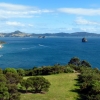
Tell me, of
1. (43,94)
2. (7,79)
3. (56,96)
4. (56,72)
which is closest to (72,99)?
(56,96)

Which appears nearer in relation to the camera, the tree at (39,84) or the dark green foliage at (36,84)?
the dark green foliage at (36,84)

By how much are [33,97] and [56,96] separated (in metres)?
3.01

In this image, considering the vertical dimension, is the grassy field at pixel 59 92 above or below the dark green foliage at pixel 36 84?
below

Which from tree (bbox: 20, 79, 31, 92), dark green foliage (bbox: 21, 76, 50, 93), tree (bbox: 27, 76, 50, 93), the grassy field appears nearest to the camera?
the grassy field

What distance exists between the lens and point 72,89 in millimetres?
34688

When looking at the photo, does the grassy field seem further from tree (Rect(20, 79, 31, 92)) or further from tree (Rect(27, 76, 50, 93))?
tree (Rect(20, 79, 31, 92))

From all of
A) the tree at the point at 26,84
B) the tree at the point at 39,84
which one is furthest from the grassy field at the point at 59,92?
the tree at the point at 26,84

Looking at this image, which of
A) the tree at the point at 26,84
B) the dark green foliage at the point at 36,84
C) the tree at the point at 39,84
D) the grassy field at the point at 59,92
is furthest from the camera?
the tree at the point at 39,84

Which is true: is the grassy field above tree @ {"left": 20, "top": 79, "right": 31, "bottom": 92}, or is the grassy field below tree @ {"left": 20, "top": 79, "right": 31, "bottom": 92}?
below

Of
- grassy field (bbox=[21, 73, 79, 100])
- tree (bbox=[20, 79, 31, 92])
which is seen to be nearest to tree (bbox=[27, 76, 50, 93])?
tree (bbox=[20, 79, 31, 92])

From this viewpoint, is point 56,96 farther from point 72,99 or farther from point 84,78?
point 84,78

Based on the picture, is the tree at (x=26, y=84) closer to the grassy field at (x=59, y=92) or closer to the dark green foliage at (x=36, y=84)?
the dark green foliage at (x=36, y=84)

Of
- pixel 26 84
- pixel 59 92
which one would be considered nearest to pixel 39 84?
pixel 26 84

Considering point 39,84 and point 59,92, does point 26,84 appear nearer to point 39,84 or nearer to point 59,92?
point 39,84
